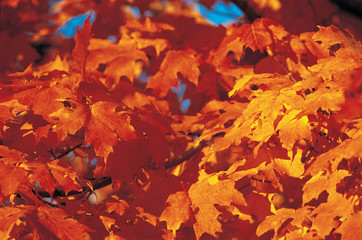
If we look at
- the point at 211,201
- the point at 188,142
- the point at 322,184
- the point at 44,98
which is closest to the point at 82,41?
the point at 44,98

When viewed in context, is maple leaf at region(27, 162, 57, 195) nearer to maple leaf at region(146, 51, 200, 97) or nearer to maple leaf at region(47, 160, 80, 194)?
maple leaf at region(47, 160, 80, 194)

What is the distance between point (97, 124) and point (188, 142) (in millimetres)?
888

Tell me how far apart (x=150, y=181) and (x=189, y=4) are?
14.2 feet

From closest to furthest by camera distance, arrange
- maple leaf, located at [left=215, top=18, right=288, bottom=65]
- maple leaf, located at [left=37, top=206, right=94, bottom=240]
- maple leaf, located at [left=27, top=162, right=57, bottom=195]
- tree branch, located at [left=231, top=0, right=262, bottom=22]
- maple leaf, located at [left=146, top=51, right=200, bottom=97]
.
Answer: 1. maple leaf, located at [left=37, top=206, right=94, bottom=240]
2. maple leaf, located at [left=27, top=162, right=57, bottom=195]
3. maple leaf, located at [left=215, top=18, right=288, bottom=65]
4. maple leaf, located at [left=146, top=51, right=200, bottom=97]
5. tree branch, located at [left=231, top=0, right=262, bottom=22]

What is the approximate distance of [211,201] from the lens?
63.1 inches

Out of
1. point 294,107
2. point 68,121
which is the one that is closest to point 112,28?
point 68,121

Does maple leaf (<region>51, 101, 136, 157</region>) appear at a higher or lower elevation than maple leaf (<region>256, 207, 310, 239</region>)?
higher

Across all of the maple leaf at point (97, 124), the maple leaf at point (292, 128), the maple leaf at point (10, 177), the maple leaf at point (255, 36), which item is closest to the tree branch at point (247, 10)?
the maple leaf at point (255, 36)

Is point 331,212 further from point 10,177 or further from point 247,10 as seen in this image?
point 247,10

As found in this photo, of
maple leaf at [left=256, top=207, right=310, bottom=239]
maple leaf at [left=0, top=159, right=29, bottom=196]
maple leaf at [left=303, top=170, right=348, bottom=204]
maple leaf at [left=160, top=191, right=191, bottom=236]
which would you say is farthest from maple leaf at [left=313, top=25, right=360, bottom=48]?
maple leaf at [left=0, top=159, right=29, bottom=196]

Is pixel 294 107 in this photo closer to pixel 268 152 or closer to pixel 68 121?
pixel 268 152

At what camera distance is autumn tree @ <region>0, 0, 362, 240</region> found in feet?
4.73

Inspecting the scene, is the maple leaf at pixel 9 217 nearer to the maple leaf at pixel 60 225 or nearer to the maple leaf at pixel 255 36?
the maple leaf at pixel 60 225

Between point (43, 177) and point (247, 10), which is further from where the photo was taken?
point (247, 10)
